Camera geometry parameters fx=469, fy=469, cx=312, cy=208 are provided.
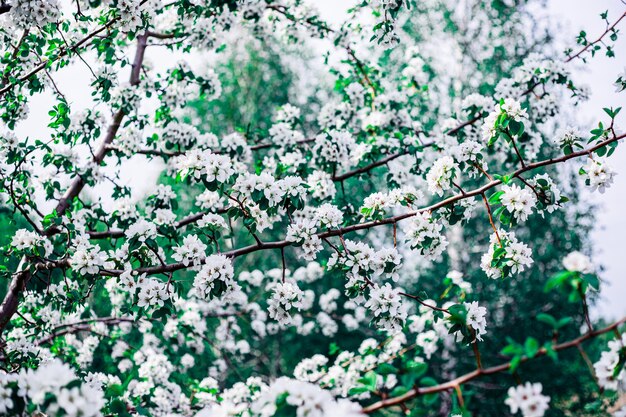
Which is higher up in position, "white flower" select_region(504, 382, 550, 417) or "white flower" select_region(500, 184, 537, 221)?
"white flower" select_region(500, 184, 537, 221)

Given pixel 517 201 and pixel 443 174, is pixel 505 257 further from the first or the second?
pixel 443 174

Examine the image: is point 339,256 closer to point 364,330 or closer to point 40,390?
point 40,390

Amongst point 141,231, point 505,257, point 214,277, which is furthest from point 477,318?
point 141,231

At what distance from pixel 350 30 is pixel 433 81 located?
7.89 meters

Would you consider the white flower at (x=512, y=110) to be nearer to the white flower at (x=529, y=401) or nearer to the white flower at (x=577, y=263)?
the white flower at (x=577, y=263)

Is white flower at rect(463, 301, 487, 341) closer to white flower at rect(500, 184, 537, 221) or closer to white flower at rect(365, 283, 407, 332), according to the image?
white flower at rect(365, 283, 407, 332)

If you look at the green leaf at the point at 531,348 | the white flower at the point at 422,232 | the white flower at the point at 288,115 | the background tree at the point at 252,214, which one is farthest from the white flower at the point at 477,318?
the white flower at the point at 288,115

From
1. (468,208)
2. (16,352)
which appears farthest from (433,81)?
(16,352)

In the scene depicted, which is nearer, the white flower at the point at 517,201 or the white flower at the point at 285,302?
the white flower at the point at 517,201

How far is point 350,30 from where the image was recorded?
4953 millimetres

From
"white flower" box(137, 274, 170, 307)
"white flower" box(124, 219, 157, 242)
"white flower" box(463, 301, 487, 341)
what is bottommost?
"white flower" box(463, 301, 487, 341)

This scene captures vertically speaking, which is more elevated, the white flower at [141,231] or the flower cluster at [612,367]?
the white flower at [141,231]

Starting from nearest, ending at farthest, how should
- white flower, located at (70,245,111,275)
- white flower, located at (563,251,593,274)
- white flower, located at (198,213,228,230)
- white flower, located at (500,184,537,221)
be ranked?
white flower, located at (563,251,593,274)
white flower, located at (500,184,537,221)
white flower, located at (70,245,111,275)
white flower, located at (198,213,228,230)

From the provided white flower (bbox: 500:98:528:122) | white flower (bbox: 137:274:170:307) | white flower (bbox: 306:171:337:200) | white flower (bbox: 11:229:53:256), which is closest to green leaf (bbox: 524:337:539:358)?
Answer: white flower (bbox: 500:98:528:122)
